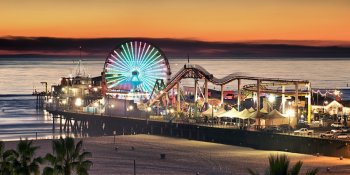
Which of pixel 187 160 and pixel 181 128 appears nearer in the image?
pixel 187 160

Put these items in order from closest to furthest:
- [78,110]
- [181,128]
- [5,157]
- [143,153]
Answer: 1. [5,157]
2. [143,153]
3. [181,128]
4. [78,110]

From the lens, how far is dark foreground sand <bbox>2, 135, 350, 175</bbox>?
67.7m

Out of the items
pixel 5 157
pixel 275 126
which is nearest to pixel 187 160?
pixel 275 126

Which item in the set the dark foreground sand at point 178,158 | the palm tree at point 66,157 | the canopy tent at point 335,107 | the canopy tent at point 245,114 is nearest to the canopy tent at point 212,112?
the canopy tent at point 245,114

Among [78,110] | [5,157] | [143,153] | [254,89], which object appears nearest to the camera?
[5,157]

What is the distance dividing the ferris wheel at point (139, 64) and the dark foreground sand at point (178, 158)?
1424 inches

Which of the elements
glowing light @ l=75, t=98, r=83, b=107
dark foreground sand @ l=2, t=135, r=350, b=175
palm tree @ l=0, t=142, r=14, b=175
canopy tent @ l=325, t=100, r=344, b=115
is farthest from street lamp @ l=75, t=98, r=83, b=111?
palm tree @ l=0, t=142, r=14, b=175

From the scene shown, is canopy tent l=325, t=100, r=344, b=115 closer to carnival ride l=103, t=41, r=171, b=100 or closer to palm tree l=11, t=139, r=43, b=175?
carnival ride l=103, t=41, r=171, b=100

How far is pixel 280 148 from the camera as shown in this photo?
83188 mm

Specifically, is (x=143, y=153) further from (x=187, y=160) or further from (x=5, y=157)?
(x=5, y=157)

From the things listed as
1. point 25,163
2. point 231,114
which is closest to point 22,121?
point 231,114

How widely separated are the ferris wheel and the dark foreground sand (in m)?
36.2

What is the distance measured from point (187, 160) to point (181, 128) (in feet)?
83.0

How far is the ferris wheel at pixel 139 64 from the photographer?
130 m
